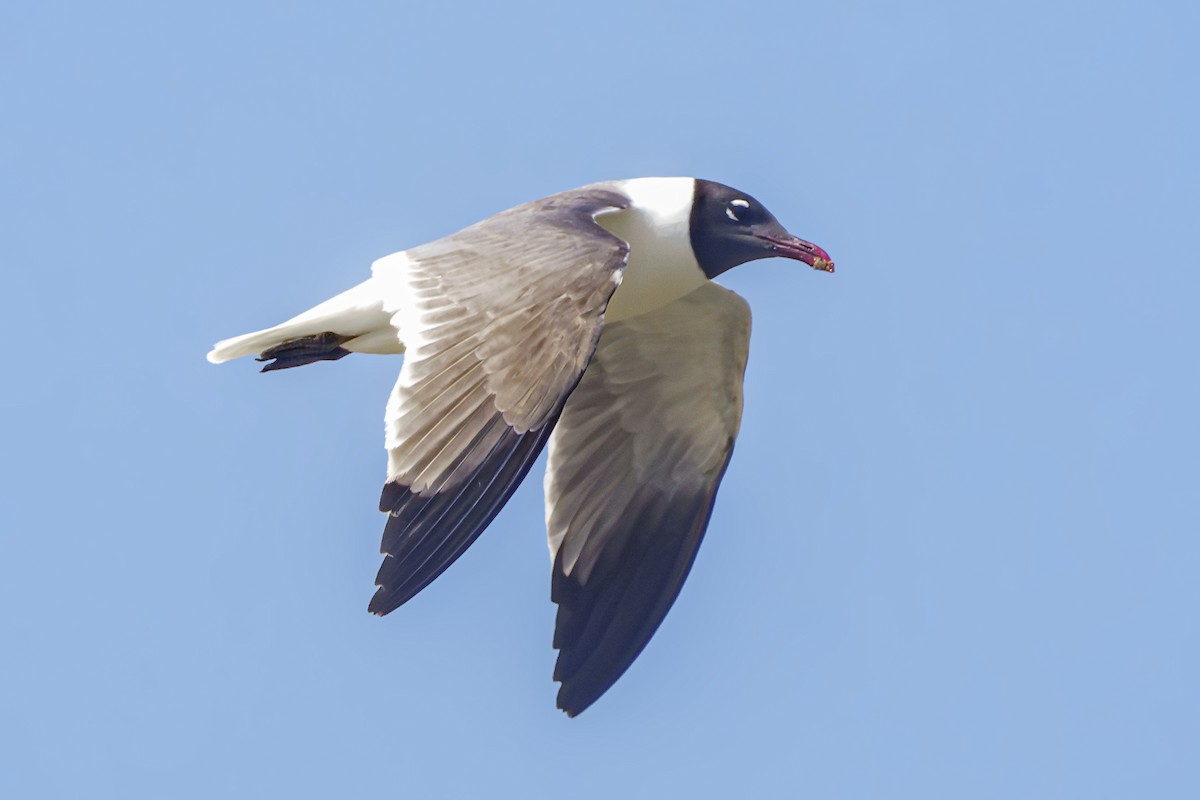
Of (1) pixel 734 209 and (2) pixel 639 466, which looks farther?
(2) pixel 639 466

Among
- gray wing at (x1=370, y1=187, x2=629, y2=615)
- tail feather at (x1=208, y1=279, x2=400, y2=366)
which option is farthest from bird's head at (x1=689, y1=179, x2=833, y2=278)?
tail feather at (x1=208, y1=279, x2=400, y2=366)

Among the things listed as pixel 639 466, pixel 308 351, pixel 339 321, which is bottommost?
pixel 639 466

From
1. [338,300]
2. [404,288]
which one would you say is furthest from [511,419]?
[338,300]

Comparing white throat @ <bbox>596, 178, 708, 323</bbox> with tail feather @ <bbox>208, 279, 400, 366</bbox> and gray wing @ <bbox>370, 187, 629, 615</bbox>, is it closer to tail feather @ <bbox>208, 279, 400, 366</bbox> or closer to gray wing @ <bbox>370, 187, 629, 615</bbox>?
gray wing @ <bbox>370, 187, 629, 615</bbox>

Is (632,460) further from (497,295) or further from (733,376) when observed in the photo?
(497,295)

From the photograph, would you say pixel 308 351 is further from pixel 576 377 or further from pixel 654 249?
pixel 576 377

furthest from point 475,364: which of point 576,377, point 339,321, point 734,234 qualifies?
point 734,234
